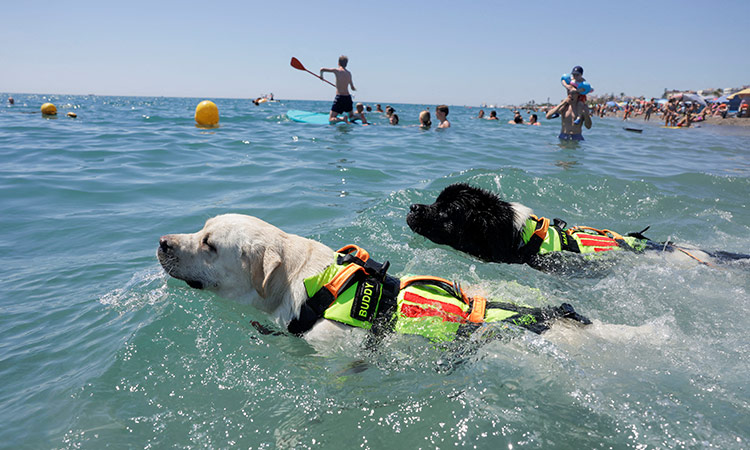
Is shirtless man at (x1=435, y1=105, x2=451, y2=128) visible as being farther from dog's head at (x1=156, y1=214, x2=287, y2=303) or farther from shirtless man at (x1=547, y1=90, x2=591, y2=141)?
dog's head at (x1=156, y1=214, x2=287, y2=303)

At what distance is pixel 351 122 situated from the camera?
2470 centimetres

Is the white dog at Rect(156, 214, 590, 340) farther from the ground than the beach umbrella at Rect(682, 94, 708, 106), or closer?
closer

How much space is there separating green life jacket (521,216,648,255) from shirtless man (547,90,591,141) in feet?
31.8

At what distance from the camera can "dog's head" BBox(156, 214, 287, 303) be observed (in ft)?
11.6

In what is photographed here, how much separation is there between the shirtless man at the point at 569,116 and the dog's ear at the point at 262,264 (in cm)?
1316

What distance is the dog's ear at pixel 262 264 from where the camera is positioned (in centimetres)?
344

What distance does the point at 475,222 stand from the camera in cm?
504

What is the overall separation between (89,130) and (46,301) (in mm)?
18118

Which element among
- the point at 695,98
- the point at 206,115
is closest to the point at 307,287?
the point at 206,115

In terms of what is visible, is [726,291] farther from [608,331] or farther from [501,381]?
[501,381]

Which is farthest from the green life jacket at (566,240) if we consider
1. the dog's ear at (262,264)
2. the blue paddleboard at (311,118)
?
the blue paddleboard at (311,118)

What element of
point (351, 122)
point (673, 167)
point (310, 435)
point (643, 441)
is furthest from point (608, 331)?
point (351, 122)

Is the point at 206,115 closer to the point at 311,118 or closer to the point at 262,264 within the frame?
the point at 311,118

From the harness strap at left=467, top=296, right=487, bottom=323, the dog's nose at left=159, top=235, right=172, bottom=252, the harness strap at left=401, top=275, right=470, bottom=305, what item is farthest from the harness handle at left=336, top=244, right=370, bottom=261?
the dog's nose at left=159, top=235, right=172, bottom=252
